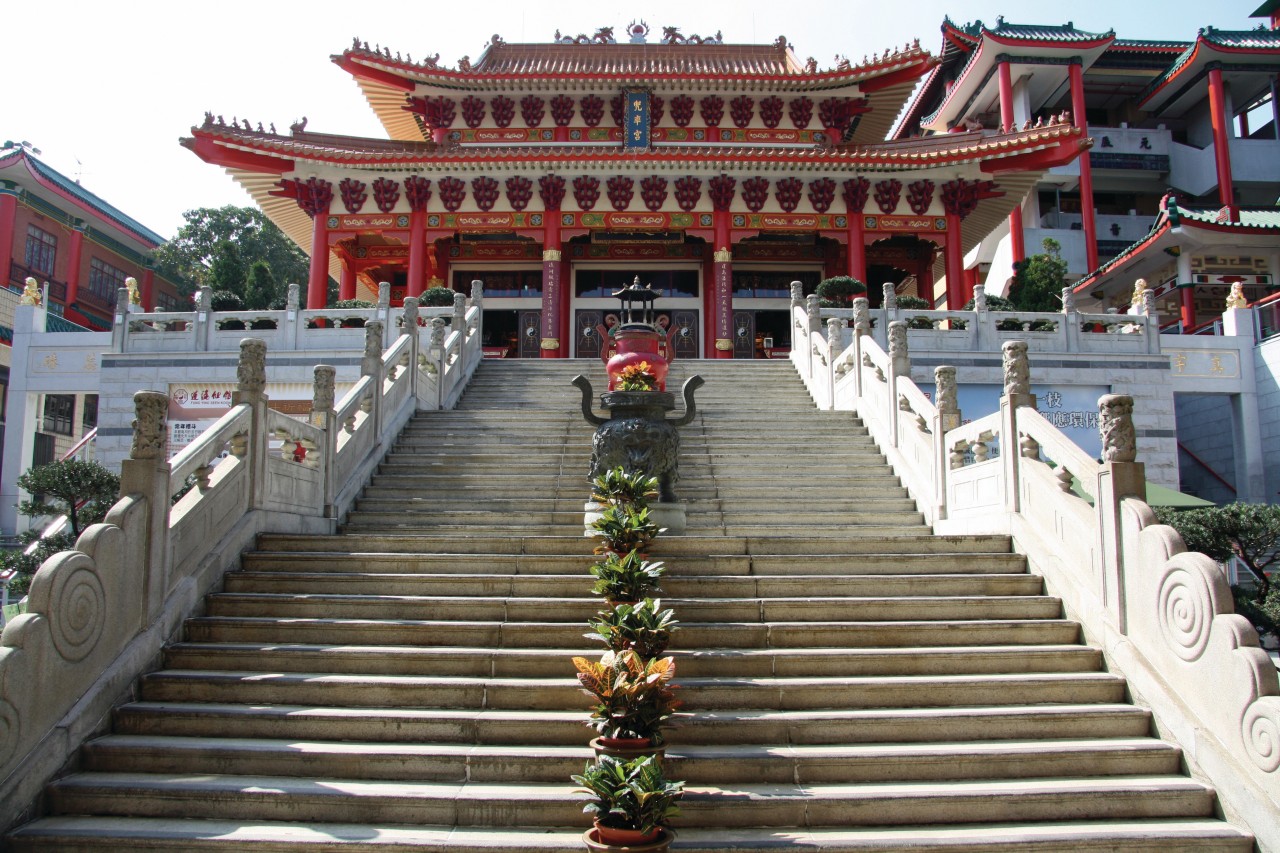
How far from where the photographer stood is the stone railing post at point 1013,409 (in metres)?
6.77

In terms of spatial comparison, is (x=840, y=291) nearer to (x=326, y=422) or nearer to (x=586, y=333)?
(x=586, y=333)

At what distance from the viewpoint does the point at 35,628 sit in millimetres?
4500

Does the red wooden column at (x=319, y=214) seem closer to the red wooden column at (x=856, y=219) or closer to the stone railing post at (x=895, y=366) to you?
the red wooden column at (x=856, y=219)

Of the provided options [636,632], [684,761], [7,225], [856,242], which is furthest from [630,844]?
[7,225]

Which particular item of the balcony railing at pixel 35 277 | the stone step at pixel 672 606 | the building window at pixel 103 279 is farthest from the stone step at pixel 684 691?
the building window at pixel 103 279

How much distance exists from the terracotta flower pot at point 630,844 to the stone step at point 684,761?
0.80 m

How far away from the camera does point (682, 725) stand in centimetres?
484

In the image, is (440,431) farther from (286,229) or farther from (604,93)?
(286,229)

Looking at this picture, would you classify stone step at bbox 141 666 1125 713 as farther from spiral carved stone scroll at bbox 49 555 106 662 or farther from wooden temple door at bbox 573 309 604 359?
wooden temple door at bbox 573 309 604 359

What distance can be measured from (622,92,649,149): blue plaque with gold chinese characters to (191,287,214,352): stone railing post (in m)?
10.4

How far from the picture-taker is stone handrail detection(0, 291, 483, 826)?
4469mm

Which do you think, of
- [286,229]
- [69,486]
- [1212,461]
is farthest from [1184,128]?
[69,486]

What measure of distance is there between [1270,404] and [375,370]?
49.3 ft

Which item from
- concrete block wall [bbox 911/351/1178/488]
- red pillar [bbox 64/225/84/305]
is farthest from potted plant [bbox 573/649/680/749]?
red pillar [bbox 64/225/84/305]
